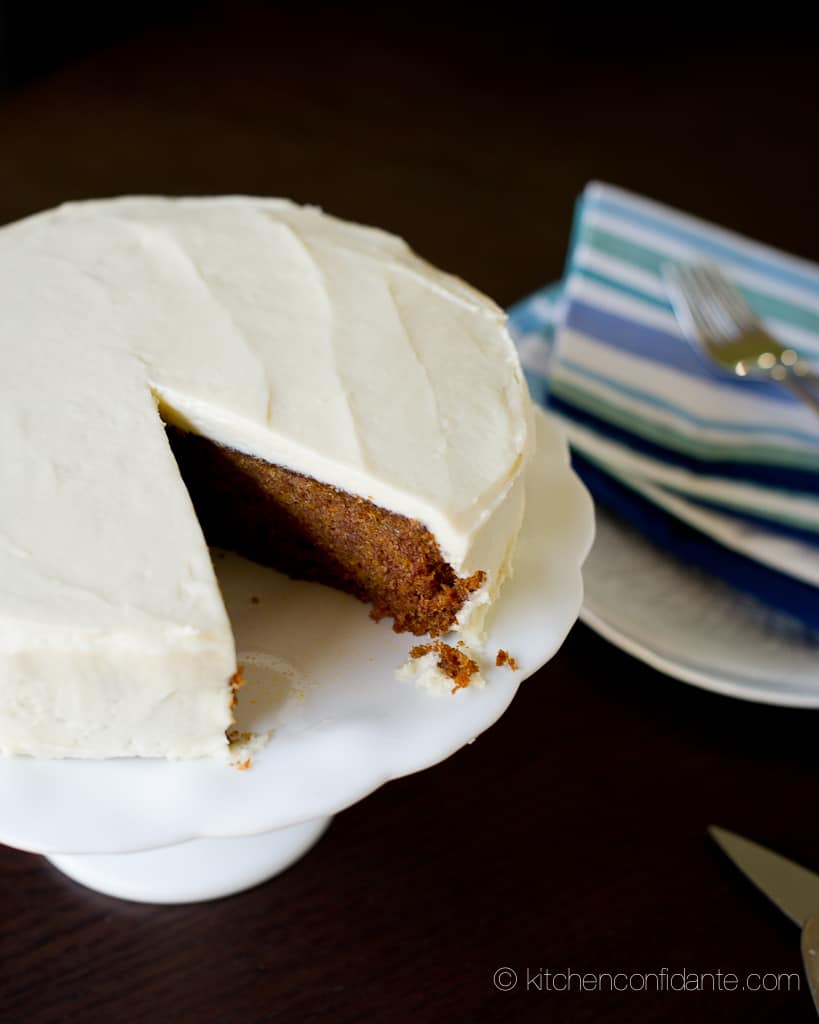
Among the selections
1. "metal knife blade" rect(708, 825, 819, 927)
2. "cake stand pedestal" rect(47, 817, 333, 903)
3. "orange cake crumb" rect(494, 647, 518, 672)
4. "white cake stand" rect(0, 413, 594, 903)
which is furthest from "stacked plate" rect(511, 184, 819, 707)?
"cake stand pedestal" rect(47, 817, 333, 903)

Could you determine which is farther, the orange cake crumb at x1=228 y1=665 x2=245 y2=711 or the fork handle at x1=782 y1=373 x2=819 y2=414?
the fork handle at x1=782 y1=373 x2=819 y2=414

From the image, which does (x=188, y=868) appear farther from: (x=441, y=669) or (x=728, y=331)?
(x=728, y=331)

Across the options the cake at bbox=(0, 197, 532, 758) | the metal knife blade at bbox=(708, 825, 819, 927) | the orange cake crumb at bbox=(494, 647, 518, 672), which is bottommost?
the metal knife blade at bbox=(708, 825, 819, 927)

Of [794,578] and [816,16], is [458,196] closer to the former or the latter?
[794,578]

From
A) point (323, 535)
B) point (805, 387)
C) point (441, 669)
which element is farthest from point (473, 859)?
point (805, 387)

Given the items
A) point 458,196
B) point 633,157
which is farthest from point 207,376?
point 633,157

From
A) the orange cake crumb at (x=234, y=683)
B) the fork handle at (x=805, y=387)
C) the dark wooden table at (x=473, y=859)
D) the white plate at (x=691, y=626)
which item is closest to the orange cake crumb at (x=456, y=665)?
the orange cake crumb at (x=234, y=683)

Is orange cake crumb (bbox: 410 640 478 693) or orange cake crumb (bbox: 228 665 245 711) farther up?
orange cake crumb (bbox: 410 640 478 693)

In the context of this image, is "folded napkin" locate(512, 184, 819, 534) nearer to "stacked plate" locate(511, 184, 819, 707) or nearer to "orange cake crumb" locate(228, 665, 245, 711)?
"stacked plate" locate(511, 184, 819, 707)

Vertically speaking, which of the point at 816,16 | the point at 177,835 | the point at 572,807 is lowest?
the point at 572,807
